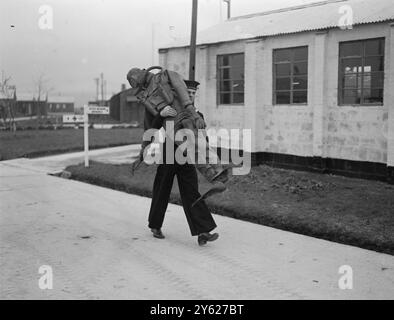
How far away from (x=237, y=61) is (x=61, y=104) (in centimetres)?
8637

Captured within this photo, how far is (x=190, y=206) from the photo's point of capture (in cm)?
606

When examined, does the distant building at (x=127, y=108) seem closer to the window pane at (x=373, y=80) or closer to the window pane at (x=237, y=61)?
the window pane at (x=237, y=61)

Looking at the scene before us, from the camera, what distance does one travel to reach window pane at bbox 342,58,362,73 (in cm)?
1220

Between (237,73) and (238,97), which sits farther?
(238,97)

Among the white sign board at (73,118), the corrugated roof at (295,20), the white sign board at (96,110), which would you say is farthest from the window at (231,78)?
the white sign board at (73,118)

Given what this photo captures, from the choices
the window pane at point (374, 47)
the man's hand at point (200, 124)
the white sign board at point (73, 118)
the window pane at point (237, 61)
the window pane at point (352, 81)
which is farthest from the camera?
the window pane at point (237, 61)

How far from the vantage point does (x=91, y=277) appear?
488 centimetres

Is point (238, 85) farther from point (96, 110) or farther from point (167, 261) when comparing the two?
point (167, 261)

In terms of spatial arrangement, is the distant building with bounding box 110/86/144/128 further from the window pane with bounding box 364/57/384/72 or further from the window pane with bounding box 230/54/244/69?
the window pane with bounding box 364/57/384/72

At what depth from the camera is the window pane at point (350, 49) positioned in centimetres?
1212

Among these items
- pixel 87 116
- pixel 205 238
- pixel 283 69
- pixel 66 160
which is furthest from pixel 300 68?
pixel 205 238

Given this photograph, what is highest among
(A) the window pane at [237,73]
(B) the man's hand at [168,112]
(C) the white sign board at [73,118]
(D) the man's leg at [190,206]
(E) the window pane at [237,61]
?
(E) the window pane at [237,61]

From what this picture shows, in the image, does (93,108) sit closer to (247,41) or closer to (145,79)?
(247,41)
